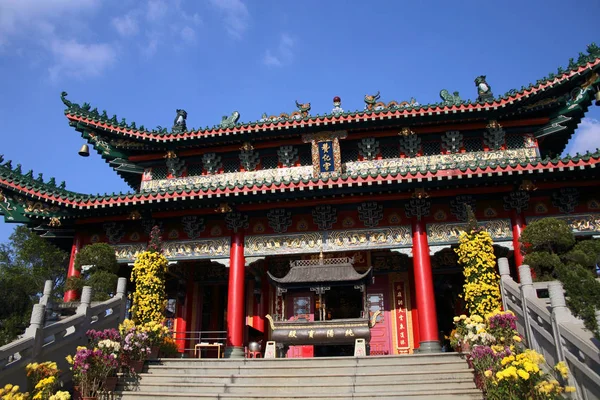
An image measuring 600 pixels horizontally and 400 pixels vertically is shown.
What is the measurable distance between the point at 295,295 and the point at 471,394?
7999 mm

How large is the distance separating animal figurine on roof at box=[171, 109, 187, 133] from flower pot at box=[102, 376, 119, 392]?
404 inches

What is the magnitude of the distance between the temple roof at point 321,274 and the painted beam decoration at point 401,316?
3352 mm

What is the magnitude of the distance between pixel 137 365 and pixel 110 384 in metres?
0.80

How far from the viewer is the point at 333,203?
43.0ft

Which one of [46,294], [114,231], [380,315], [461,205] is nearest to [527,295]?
[461,205]

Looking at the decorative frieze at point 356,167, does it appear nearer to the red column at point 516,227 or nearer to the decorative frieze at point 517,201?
the decorative frieze at point 517,201

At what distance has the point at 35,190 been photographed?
43.4 ft

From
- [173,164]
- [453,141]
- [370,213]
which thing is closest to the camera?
[370,213]

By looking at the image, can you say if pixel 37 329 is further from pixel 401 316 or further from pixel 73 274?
pixel 401 316

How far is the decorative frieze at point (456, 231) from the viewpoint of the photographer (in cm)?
1239

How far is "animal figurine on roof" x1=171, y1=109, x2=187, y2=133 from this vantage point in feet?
57.0

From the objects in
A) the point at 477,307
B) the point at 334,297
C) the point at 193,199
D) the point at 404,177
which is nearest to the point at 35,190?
the point at 193,199

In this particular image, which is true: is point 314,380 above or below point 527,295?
below

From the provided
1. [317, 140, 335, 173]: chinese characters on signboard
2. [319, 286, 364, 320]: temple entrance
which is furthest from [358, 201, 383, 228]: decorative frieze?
[317, 140, 335, 173]: chinese characters on signboard
